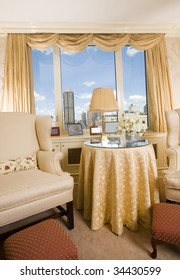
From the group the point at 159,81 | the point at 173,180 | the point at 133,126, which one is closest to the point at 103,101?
the point at 133,126

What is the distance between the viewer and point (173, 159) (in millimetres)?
1857

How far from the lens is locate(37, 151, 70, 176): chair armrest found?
192cm

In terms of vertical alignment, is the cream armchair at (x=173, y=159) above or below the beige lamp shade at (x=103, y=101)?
below

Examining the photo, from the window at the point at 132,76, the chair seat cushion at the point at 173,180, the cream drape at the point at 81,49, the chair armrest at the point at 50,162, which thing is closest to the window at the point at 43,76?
the cream drape at the point at 81,49

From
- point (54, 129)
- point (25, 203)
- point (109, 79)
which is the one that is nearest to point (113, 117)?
point (109, 79)

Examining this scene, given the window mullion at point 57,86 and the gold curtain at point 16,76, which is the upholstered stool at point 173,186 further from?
the gold curtain at point 16,76

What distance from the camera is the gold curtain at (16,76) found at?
296 cm

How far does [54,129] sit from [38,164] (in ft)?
3.48

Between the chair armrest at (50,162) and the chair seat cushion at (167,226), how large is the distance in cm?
90

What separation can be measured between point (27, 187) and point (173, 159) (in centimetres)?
134

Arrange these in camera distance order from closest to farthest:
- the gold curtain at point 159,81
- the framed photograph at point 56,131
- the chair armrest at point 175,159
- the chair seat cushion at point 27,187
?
the chair seat cushion at point 27,187, the chair armrest at point 175,159, the framed photograph at point 56,131, the gold curtain at point 159,81

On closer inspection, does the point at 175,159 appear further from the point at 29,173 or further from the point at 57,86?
the point at 57,86

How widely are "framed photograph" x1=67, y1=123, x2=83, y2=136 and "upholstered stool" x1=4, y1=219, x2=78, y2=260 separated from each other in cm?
202

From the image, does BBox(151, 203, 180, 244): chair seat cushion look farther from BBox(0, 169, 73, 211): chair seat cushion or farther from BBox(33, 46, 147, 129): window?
BBox(33, 46, 147, 129): window
